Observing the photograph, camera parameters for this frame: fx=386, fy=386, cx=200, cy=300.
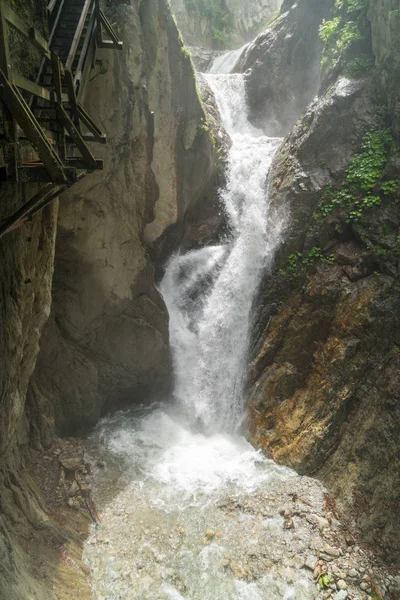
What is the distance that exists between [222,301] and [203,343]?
5.04ft

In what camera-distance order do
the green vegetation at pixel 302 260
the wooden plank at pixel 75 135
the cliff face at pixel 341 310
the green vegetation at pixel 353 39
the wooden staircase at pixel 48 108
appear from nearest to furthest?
the wooden staircase at pixel 48 108
the wooden plank at pixel 75 135
the cliff face at pixel 341 310
the green vegetation at pixel 302 260
the green vegetation at pixel 353 39

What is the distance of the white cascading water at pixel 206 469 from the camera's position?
703cm

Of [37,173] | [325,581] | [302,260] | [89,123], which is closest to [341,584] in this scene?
[325,581]

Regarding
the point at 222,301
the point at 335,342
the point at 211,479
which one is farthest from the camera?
the point at 222,301

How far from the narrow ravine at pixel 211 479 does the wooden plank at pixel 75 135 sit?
6877 mm

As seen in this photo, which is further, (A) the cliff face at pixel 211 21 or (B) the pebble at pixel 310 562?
(A) the cliff face at pixel 211 21

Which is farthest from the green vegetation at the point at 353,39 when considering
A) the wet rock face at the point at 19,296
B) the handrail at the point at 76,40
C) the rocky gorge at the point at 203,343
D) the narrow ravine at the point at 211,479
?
the wet rock face at the point at 19,296

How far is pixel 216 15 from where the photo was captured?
29.1 meters

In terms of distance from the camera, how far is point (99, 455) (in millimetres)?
9797

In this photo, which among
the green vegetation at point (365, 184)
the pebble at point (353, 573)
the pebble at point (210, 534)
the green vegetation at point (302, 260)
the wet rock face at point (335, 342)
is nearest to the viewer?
the pebble at point (353, 573)

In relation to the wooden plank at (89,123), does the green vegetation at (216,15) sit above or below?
above

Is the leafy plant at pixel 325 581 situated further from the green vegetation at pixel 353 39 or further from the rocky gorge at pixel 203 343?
the green vegetation at pixel 353 39

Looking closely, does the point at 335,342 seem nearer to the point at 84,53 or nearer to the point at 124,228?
the point at 124,228

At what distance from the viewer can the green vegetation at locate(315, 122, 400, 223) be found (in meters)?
10.3
